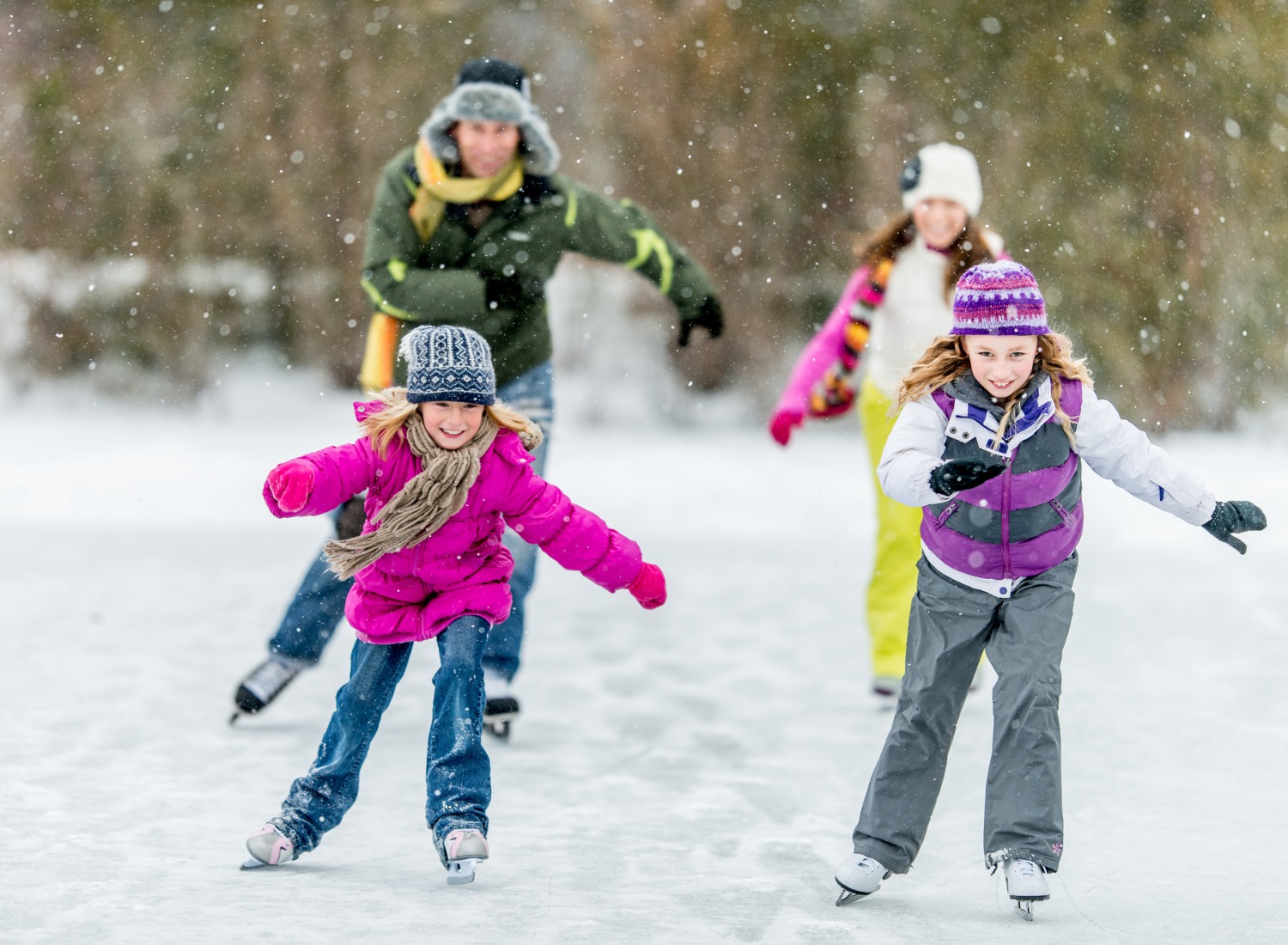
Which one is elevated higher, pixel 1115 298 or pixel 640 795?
pixel 1115 298

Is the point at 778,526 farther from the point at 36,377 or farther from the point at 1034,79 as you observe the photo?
the point at 36,377

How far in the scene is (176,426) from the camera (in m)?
12.2

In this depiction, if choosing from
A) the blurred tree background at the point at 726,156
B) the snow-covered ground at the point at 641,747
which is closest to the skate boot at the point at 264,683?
the snow-covered ground at the point at 641,747

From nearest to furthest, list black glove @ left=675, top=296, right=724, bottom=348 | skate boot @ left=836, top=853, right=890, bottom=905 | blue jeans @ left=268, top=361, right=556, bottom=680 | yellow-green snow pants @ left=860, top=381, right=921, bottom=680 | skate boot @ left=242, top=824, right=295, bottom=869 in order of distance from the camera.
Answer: skate boot @ left=836, top=853, right=890, bottom=905, skate boot @ left=242, top=824, right=295, bottom=869, blue jeans @ left=268, top=361, right=556, bottom=680, black glove @ left=675, top=296, right=724, bottom=348, yellow-green snow pants @ left=860, top=381, right=921, bottom=680

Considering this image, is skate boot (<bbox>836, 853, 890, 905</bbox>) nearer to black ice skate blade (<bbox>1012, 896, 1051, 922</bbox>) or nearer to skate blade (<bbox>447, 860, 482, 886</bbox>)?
black ice skate blade (<bbox>1012, 896, 1051, 922</bbox>)

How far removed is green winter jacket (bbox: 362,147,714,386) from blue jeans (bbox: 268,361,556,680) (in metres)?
0.08

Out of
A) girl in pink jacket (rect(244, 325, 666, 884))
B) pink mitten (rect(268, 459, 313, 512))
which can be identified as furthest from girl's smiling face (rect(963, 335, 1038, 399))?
pink mitten (rect(268, 459, 313, 512))

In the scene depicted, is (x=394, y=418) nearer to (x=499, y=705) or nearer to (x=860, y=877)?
(x=860, y=877)

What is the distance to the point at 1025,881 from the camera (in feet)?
11.4

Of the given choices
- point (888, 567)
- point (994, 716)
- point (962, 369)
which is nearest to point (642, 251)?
point (888, 567)

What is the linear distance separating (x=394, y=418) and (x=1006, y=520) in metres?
1.26

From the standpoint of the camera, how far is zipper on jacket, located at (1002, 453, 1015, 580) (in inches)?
140

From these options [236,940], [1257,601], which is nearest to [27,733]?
[236,940]

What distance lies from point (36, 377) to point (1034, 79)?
23.1 feet
